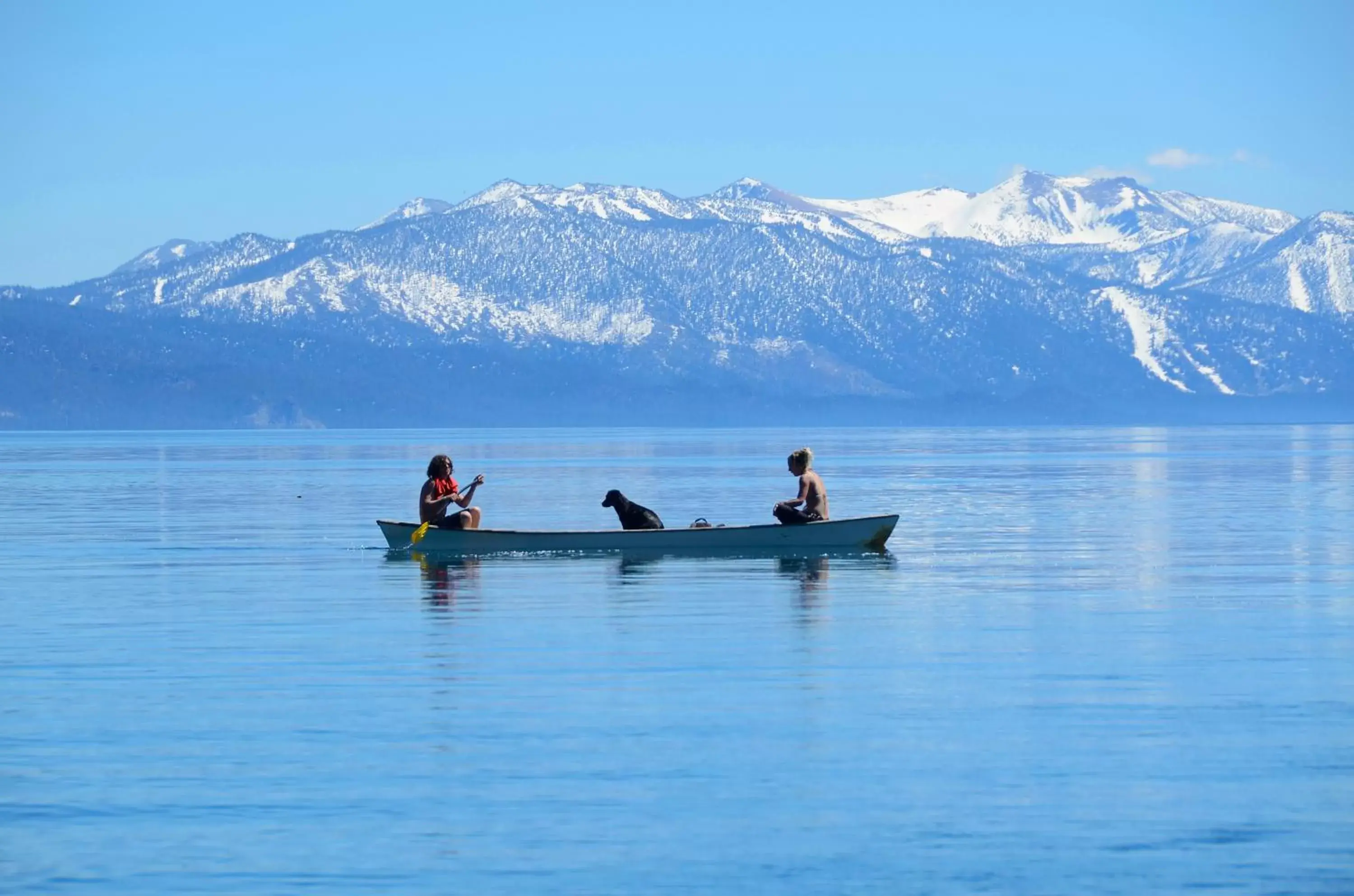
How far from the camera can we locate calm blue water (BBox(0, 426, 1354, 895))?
16328 millimetres

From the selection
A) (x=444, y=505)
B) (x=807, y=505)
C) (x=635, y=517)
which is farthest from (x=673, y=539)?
(x=444, y=505)

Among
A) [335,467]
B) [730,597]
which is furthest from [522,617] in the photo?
[335,467]

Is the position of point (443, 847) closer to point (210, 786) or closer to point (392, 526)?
point (210, 786)

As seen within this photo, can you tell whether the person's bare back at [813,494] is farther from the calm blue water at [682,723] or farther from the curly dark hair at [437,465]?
the curly dark hair at [437,465]

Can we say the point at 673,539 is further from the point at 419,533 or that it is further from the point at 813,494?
the point at 419,533

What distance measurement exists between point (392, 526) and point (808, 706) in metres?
23.7

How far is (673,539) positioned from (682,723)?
21.5 meters

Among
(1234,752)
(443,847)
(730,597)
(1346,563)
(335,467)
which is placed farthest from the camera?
(335,467)

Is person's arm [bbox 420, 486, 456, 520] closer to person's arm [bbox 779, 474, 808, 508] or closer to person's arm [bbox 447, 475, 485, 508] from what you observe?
person's arm [bbox 447, 475, 485, 508]

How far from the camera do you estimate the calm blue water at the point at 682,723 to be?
53.6 feet

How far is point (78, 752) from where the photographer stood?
2072 centimetres

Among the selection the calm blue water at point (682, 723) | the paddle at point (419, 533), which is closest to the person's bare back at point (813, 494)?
the calm blue water at point (682, 723)

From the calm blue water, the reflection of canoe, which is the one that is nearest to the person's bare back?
the reflection of canoe

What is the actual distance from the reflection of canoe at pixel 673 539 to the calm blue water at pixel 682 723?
538 millimetres
